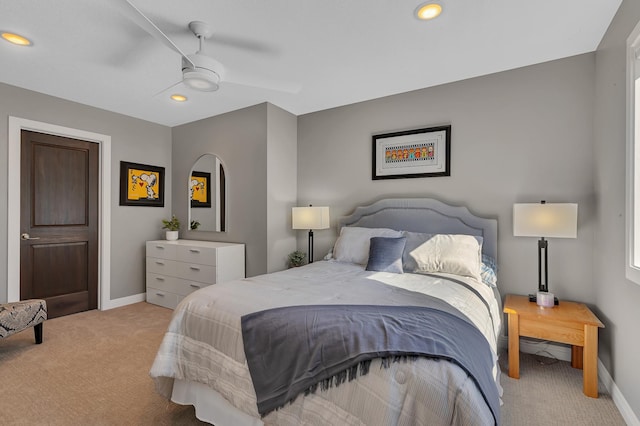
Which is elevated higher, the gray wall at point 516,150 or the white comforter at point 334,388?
the gray wall at point 516,150

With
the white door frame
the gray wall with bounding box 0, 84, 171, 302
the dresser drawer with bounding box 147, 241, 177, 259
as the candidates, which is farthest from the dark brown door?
the dresser drawer with bounding box 147, 241, 177, 259

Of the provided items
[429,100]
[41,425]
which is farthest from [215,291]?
[429,100]

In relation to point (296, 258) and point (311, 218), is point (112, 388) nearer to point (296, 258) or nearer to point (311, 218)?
point (296, 258)

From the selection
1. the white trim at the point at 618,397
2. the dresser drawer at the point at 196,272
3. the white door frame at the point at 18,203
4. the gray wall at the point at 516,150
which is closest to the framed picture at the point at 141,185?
→ the white door frame at the point at 18,203

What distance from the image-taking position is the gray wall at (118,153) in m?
3.04

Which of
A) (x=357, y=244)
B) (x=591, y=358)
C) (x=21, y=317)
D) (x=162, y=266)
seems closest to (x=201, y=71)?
(x=357, y=244)

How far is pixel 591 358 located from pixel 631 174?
117 cm

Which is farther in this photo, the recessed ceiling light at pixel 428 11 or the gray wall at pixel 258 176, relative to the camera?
the gray wall at pixel 258 176

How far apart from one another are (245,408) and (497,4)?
266cm

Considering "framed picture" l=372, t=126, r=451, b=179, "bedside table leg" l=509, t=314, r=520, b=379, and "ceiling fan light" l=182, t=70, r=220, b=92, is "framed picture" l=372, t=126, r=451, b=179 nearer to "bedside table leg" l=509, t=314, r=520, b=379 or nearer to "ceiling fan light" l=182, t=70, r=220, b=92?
"bedside table leg" l=509, t=314, r=520, b=379

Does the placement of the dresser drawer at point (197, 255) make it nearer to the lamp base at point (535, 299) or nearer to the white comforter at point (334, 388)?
the white comforter at point (334, 388)

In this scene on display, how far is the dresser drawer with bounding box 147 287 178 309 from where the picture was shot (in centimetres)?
377

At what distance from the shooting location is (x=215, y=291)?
1826 millimetres

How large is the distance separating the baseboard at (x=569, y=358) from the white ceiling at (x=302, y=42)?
2.38 metres
